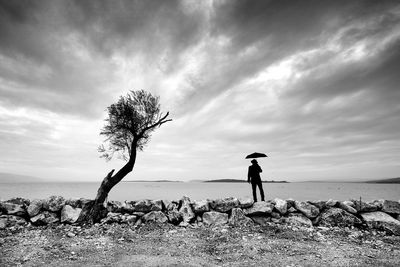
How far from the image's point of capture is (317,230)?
10.3 m

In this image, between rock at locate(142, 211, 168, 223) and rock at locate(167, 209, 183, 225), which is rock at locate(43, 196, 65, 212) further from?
rock at locate(167, 209, 183, 225)

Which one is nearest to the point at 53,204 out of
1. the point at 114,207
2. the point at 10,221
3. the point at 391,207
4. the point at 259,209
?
the point at 10,221

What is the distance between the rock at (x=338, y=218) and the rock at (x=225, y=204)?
159 inches

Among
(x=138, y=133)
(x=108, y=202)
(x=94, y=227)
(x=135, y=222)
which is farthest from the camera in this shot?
(x=138, y=133)

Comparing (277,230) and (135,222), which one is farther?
(135,222)

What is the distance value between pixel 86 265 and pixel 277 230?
24.1 feet

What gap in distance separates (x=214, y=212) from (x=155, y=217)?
9.44 feet

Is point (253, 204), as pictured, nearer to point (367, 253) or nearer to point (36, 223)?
point (367, 253)

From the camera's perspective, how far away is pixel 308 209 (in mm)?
11414

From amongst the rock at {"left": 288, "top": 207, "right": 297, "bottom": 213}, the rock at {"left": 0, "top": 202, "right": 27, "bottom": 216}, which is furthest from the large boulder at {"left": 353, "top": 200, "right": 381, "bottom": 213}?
the rock at {"left": 0, "top": 202, "right": 27, "bottom": 216}

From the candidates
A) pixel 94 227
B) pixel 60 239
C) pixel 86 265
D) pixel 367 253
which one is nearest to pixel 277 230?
pixel 367 253

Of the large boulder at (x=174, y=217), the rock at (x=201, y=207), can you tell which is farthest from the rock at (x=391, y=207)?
the large boulder at (x=174, y=217)

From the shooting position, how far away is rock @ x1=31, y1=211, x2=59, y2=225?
11258 millimetres

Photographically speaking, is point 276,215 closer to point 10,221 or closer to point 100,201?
point 100,201
